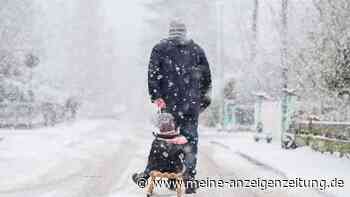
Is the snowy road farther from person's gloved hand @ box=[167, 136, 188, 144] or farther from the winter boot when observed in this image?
person's gloved hand @ box=[167, 136, 188, 144]

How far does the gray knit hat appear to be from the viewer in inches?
283

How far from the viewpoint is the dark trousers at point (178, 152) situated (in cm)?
693

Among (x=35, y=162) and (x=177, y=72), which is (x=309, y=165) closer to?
(x=177, y=72)

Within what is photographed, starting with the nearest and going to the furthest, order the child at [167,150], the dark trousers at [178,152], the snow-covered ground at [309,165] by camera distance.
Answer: the child at [167,150]
the dark trousers at [178,152]
the snow-covered ground at [309,165]

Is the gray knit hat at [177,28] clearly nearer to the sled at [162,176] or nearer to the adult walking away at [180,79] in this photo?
the adult walking away at [180,79]

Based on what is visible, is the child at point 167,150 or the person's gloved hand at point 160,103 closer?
the child at point 167,150

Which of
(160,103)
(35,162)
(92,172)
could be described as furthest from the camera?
(35,162)

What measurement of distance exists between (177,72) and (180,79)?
0.29 feet

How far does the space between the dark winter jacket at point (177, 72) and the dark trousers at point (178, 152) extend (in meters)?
0.13

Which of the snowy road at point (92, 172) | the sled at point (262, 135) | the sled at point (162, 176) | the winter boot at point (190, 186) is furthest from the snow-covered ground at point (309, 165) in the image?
the sled at point (262, 135)

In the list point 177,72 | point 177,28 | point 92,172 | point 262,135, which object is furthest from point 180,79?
point 262,135

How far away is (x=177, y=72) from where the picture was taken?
7215 millimetres

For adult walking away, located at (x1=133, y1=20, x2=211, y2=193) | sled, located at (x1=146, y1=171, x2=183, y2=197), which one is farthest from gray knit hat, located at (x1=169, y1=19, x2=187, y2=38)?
sled, located at (x1=146, y1=171, x2=183, y2=197)

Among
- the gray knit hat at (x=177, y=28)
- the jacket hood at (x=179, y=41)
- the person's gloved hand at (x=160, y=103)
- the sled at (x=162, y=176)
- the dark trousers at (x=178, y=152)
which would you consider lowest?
the sled at (x=162, y=176)
